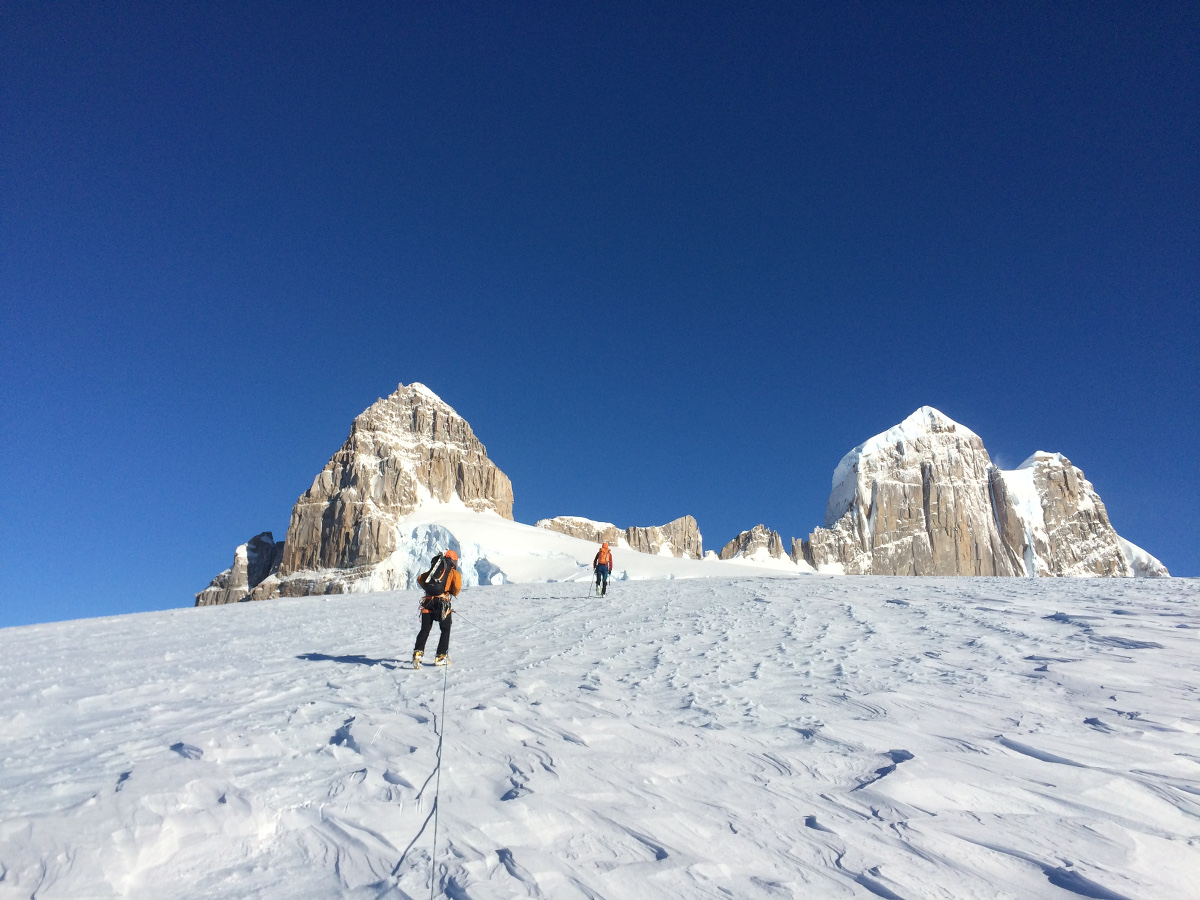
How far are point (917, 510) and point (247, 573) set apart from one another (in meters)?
118

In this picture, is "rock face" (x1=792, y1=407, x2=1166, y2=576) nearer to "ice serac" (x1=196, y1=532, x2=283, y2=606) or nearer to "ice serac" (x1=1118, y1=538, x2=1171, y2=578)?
"ice serac" (x1=1118, y1=538, x2=1171, y2=578)

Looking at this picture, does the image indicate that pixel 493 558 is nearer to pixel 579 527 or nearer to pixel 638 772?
pixel 638 772

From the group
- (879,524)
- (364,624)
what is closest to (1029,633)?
(364,624)

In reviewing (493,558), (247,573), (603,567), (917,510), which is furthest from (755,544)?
(603,567)

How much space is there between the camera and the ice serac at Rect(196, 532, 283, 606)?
82.0 meters

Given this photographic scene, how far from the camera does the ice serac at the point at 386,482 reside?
7925 centimetres

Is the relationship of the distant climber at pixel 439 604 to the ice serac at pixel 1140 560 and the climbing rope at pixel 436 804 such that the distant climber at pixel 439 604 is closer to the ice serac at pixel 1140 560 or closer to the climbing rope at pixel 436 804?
the climbing rope at pixel 436 804

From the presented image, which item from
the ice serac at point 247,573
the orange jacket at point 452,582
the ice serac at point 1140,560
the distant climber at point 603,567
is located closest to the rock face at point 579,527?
the ice serac at point 247,573

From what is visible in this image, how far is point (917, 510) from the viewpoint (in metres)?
124

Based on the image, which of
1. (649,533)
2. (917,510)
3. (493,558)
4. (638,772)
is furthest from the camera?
(649,533)

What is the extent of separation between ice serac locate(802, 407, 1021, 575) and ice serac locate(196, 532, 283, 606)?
325ft

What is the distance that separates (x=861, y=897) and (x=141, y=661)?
38.9 ft

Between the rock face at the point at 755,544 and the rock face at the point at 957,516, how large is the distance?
8.38m

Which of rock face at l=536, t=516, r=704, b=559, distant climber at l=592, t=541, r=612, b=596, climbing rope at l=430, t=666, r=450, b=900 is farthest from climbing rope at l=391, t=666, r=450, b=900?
rock face at l=536, t=516, r=704, b=559
